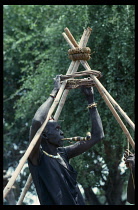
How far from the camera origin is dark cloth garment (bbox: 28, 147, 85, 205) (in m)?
5.59

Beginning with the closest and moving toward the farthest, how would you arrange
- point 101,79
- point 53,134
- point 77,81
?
point 53,134 → point 77,81 → point 101,79

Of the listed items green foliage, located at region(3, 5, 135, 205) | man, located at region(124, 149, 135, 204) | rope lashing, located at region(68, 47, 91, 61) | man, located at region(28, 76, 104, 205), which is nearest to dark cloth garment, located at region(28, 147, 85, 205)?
man, located at region(28, 76, 104, 205)

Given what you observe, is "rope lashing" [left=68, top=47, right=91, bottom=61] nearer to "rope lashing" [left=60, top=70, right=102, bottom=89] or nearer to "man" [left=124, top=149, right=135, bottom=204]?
"rope lashing" [left=60, top=70, right=102, bottom=89]

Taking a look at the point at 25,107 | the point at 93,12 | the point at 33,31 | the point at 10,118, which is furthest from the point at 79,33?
the point at 10,118

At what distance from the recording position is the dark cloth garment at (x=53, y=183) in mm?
5586

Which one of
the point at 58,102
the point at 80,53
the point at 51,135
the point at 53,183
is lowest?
the point at 53,183

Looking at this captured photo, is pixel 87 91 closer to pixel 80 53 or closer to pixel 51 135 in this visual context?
pixel 80 53

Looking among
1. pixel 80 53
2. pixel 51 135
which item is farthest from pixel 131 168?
pixel 80 53

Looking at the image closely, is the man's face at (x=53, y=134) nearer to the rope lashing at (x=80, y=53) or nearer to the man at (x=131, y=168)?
the man at (x=131, y=168)

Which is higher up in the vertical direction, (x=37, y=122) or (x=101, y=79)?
(x=101, y=79)

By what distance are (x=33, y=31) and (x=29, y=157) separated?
937 centimetres

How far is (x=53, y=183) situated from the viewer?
5594 mm

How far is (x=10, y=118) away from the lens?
49.6 feet

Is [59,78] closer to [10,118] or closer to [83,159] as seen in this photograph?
[83,159]
